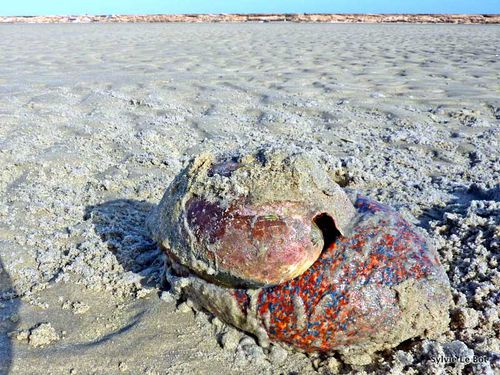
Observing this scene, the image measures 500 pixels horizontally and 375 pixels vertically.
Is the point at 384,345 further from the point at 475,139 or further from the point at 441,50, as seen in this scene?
the point at 441,50

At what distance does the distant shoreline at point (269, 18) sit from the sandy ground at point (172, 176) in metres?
19.3

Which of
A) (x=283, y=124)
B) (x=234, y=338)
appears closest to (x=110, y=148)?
(x=283, y=124)

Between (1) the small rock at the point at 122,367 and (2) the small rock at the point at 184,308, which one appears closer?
(1) the small rock at the point at 122,367

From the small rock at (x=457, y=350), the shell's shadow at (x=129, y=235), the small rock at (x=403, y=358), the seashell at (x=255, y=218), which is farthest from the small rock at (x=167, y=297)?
the small rock at (x=457, y=350)

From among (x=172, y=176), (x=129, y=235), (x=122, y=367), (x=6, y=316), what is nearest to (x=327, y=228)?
(x=122, y=367)

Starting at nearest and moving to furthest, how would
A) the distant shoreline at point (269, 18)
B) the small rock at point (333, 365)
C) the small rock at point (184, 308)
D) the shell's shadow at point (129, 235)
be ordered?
the small rock at point (333, 365)
the small rock at point (184, 308)
the shell's shadow at point (129, 235)
the distant shoreline at point (269, 18)

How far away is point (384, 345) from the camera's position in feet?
6.26

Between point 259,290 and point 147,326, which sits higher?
point 259,290

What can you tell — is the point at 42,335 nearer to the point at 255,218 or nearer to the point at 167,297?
the point at 167,297

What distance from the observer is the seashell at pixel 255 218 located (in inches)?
70.1

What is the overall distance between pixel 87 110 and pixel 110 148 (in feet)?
4.06

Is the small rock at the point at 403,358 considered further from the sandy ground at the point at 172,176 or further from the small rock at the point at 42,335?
the small rock at the point at 42,335

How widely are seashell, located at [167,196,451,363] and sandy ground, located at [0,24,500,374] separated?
0.35 feet

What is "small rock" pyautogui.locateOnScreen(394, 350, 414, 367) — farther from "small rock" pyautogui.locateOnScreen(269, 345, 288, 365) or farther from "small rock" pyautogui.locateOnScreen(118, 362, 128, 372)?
"small rock" pyautogui.locateOnScreen(118, 362, 128, 372)
